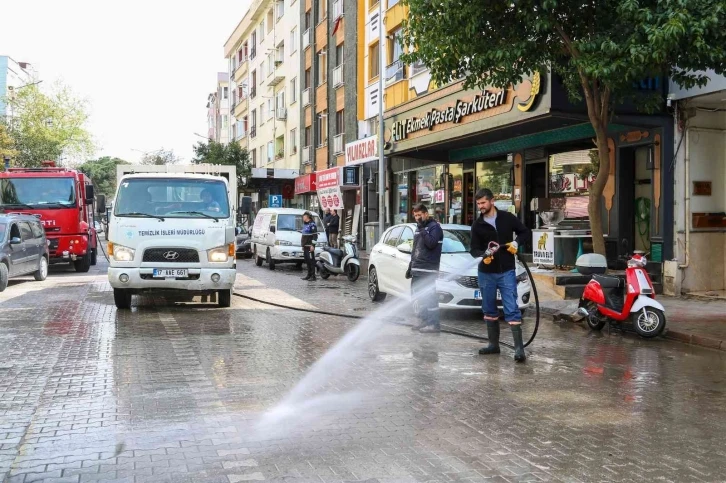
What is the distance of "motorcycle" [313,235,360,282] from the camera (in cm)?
1994

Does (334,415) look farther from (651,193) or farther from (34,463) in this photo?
(651,193)

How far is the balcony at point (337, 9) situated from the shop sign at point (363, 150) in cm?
948

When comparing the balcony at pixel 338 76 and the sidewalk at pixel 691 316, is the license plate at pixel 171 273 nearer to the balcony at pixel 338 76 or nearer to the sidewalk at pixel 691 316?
the sidewalk at pixel 691 316

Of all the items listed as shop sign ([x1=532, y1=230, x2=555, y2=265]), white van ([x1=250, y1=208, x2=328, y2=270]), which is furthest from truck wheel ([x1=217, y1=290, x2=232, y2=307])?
white van ([x1=250, y1=208, x2=328, y2=270])

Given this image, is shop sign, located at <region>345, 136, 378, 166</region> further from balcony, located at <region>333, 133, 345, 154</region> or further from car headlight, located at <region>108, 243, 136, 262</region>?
car headlight, located at <region>108, 243, 136, 262</region>

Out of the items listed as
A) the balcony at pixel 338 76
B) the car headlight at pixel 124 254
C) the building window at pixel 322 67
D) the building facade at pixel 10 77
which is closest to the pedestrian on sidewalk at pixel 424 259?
the car headlight at pixel 124 254

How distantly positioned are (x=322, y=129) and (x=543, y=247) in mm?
23613

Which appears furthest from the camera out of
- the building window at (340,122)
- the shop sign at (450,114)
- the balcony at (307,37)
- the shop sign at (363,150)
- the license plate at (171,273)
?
the balcony at (307,37)

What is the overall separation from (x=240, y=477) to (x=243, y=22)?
183 feet

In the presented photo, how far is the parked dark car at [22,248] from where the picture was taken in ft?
54.2

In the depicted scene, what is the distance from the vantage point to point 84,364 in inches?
316

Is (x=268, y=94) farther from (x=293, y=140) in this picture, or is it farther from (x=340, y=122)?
(x=340, y=122)

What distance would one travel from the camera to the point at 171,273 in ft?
39.4

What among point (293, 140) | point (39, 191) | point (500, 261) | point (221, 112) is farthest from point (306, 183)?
point (221, 112)
